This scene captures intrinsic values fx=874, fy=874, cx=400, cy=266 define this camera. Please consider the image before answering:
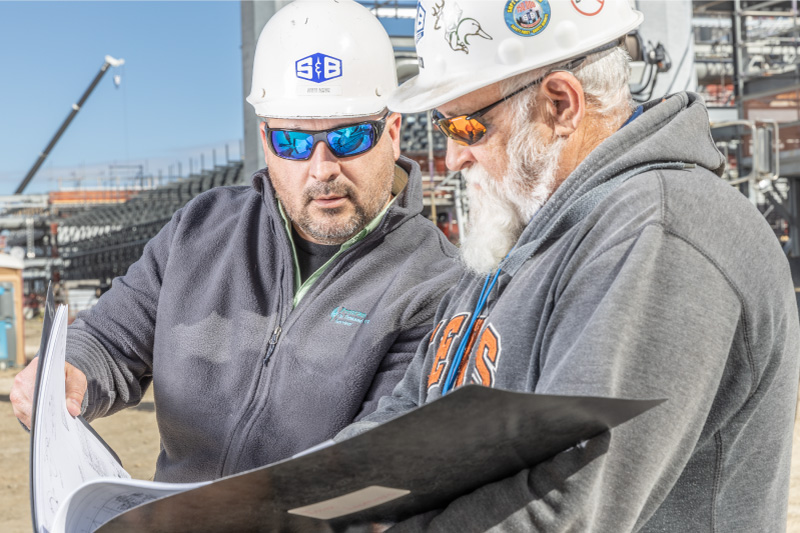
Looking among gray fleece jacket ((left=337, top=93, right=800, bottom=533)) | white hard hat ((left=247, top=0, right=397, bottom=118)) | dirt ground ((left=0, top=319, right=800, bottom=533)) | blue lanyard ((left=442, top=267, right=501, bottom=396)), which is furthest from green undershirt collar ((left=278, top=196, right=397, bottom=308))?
dirt ground ((left=0, top=319, right=800, bottom=533))

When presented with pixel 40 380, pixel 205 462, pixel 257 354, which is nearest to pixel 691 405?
pixel 40 380

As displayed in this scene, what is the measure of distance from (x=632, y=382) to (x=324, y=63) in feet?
5.16

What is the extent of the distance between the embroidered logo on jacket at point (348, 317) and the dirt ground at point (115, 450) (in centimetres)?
385

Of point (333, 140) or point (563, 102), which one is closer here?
point (563, 102)

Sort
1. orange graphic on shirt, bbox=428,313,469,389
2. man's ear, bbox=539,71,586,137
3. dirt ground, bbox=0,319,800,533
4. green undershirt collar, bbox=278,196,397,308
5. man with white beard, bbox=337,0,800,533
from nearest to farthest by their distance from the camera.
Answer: man with white beard, bbox=337,0,800,533, man's ear, bbox=539,71,586,137, orange graphic on shirt, bbox=428,313,469,389, green undershirt collar, bbox=278,196,397,308, dirt ground, bbox=0,319,800,533

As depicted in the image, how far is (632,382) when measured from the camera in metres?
0.99

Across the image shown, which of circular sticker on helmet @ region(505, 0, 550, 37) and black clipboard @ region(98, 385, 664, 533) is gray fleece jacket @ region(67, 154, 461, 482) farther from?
black clipboard @ region(98, 385, 664, 533)

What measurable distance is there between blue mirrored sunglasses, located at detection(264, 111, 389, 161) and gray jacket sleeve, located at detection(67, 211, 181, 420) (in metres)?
0.41

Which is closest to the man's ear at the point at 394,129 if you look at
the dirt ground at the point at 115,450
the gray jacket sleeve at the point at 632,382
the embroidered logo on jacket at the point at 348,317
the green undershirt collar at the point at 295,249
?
the green undershirt collar at the point at 295,249

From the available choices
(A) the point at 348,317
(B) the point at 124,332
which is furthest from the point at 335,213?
(B) the point at 124,332

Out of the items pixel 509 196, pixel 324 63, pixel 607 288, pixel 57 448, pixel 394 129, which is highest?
pixel 324 63

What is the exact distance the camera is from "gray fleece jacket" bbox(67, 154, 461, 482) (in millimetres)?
2033

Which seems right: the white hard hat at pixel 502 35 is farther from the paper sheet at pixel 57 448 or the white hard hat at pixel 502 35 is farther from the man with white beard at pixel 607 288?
the paper sheet at pixel 57 448

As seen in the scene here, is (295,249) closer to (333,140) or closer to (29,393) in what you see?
(333,140)
